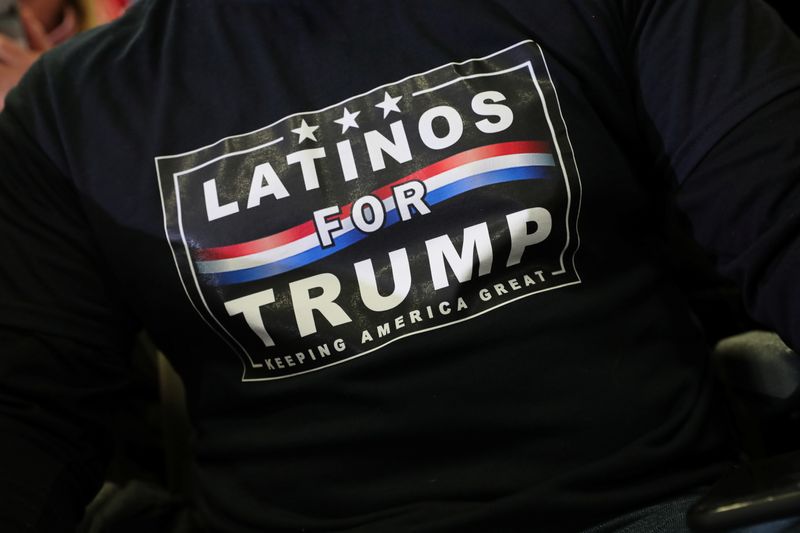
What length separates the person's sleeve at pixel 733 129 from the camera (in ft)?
2.06

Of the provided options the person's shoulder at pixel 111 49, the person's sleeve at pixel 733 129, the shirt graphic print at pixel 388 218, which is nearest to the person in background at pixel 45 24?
the person's shoulder at pixel 111 49

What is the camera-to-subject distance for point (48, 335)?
0.70m

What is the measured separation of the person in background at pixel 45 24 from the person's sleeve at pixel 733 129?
0.69 m

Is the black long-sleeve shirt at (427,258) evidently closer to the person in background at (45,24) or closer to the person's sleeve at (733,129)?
the person's sleeve at (733,129)

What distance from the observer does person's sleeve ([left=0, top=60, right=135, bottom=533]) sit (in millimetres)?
→ 669

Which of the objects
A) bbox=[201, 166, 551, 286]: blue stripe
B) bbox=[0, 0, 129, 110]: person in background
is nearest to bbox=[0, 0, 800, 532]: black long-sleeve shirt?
bbox=[201, 166, 551, 286]: blue stripe

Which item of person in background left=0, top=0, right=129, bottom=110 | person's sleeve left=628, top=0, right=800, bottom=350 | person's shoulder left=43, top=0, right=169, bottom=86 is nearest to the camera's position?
person's sleeve left=628, top=0, right=800, bottom=350

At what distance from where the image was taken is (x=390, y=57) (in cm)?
71

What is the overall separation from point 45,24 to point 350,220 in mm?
641

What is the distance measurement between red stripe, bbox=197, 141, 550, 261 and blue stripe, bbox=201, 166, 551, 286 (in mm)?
14

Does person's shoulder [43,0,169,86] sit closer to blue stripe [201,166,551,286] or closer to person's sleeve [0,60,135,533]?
person's sleeve [0,60,135,533]

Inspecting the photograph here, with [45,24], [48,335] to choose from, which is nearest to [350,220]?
[48,335]

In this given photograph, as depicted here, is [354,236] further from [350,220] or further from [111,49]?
[111,49]

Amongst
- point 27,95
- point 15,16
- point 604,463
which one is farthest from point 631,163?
point 15,16
